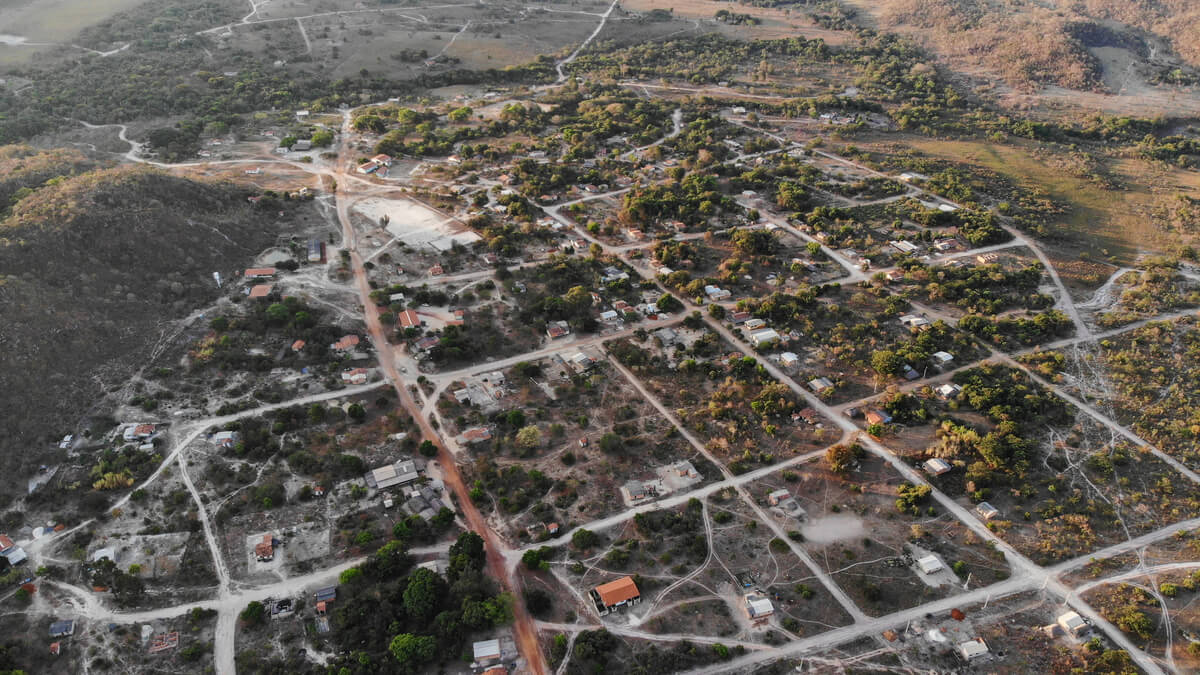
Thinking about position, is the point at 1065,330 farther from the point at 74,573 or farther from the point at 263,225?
the point at 263,225

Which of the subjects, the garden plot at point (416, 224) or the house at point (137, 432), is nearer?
the house at point (137, 432)

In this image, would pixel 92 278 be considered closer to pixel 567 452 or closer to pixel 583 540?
pixel 567 452

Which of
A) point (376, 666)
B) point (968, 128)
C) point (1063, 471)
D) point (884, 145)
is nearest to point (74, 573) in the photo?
point (376, 666)

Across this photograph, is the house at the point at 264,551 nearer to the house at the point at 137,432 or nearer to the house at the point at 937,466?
the house at the point at 137,432

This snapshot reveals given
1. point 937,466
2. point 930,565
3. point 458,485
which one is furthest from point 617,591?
point 937,466

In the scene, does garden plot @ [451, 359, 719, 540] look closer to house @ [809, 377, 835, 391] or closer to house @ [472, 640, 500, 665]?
house @ [472, 640, 500, 665]

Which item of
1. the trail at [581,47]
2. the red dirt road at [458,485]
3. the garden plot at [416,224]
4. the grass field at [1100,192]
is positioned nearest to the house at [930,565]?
the red dirt road at [458,485]
